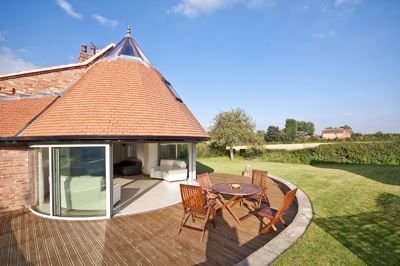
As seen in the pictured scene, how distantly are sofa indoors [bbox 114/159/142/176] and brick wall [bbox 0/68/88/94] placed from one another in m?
6.23

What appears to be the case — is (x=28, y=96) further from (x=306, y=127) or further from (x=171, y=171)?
(x=306, y=127)

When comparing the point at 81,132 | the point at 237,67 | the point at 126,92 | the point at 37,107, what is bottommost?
the point at 81,132

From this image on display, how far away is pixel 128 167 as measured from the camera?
13.7m

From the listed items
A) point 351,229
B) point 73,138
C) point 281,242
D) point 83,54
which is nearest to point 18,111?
point 73,138

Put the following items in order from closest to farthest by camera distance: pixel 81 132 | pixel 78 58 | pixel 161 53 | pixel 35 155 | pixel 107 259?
1. pixel 107 259
2. pixel 81 132
3. pixel 35 155
4. pixel 78 58
5. pixel 161 53

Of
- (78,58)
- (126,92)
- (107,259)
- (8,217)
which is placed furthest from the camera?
(78,58)

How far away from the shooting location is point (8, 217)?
6531 millimetres

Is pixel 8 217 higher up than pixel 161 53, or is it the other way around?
pixel 161 53

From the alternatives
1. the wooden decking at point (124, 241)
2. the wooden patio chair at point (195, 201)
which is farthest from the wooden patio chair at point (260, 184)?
the wooden patio chair at point (195, 201)

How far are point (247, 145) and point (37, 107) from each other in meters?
23.0

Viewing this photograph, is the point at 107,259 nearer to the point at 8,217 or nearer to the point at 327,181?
the point at 8,217

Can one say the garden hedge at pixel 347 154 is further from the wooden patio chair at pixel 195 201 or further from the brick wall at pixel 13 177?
the brick wall at pixel 13 177

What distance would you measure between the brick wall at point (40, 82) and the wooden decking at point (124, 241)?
508 centimetres

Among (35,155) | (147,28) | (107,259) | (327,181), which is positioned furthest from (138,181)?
(147,28)
